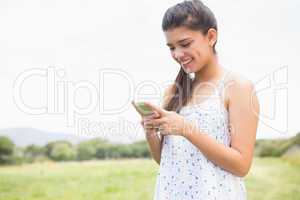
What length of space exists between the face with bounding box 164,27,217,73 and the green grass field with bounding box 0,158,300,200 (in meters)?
1.37

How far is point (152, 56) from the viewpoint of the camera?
6.86ft

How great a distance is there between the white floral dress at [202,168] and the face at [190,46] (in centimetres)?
6

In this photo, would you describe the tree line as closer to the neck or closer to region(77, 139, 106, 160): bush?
region(77, 139, 106, 160): bush

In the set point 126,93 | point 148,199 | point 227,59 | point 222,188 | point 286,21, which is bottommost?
point 148,199

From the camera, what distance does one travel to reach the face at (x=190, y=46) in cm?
90

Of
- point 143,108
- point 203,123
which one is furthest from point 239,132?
point 143,108

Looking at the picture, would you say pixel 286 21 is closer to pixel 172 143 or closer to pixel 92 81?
pixel 92 81

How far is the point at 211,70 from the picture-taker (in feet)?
3.09

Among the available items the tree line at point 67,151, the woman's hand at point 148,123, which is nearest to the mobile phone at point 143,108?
the woman's hand at point 148,123

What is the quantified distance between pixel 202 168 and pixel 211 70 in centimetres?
20

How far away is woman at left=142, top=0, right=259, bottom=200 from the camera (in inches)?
33.6

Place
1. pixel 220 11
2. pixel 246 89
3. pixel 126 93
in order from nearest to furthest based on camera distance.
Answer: pixel 246 89 < pixel 126 93 < pixel 220 11

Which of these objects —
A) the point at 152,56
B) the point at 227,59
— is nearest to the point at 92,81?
the point at 152,56

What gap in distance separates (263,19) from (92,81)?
85 cm
